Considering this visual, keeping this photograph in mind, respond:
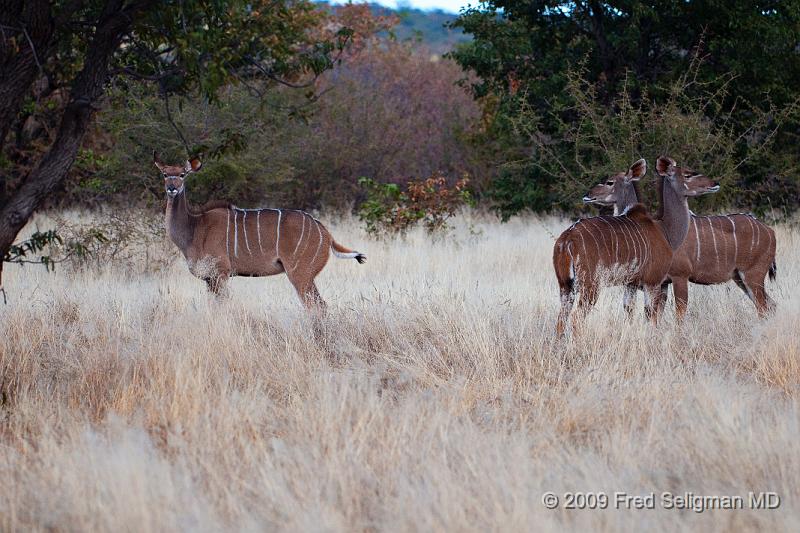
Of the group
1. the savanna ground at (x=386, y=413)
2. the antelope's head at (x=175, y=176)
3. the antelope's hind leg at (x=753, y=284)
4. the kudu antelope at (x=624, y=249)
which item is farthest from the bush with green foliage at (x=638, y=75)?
the savanna ground at (x=386, y=413)

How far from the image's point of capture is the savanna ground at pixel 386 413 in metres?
3.28

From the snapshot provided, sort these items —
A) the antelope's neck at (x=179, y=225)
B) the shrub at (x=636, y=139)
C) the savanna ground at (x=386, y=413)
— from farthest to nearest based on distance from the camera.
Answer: the shrub at (x=636, y=139)
the antelope's neck at (x=179, y=225)
the savanna ground at (x=386, y=413)

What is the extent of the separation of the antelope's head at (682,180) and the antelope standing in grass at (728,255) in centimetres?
7

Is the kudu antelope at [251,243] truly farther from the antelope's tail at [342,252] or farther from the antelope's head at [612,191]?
the antelope's head at [612,191]

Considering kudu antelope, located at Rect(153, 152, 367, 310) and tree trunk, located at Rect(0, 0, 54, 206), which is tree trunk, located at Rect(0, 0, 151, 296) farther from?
kudu antelope, located at Rect(153, 152, 367, 310)

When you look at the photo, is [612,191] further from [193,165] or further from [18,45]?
[18,45]

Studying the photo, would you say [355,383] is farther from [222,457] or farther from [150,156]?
[150,156]

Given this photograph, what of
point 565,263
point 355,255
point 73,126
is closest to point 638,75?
point 355,255

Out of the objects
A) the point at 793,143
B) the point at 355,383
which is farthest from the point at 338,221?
the point at 355,383

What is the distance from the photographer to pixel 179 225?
7793 mm

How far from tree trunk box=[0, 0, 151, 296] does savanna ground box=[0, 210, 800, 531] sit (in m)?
0.79

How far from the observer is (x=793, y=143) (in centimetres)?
1247

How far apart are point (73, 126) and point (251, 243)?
101 inches

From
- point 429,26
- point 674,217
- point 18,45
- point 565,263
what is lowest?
point 565,263
